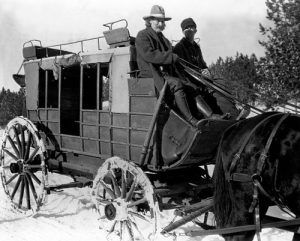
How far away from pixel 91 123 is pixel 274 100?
8.93ft

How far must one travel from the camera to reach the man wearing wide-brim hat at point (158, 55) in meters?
4.88

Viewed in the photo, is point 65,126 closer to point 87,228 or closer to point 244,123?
point 87,228

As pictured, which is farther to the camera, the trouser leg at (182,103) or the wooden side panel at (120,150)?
the wooden side panel at (120,150)

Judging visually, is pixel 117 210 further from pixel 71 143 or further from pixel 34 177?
pixel 34 177

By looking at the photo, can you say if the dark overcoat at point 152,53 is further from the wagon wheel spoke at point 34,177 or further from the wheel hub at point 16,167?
the wheel hub at point 16,167

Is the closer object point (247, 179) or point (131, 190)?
point (247, 179)

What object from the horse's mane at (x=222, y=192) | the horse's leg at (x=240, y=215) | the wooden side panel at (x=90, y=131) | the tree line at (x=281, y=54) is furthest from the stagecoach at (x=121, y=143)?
the tree line at (x=281, y=54)

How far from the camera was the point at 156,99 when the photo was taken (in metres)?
5.07

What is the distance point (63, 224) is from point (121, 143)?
6.53 feet

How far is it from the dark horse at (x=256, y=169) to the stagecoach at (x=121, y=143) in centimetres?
53

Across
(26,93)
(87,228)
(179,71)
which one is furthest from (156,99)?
(26,93)

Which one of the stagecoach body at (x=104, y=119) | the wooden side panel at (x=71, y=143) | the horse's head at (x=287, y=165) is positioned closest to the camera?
the horse's head at (x=287, y=165)

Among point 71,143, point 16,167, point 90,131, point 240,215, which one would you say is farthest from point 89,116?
point 240,215

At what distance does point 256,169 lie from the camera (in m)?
3.91
